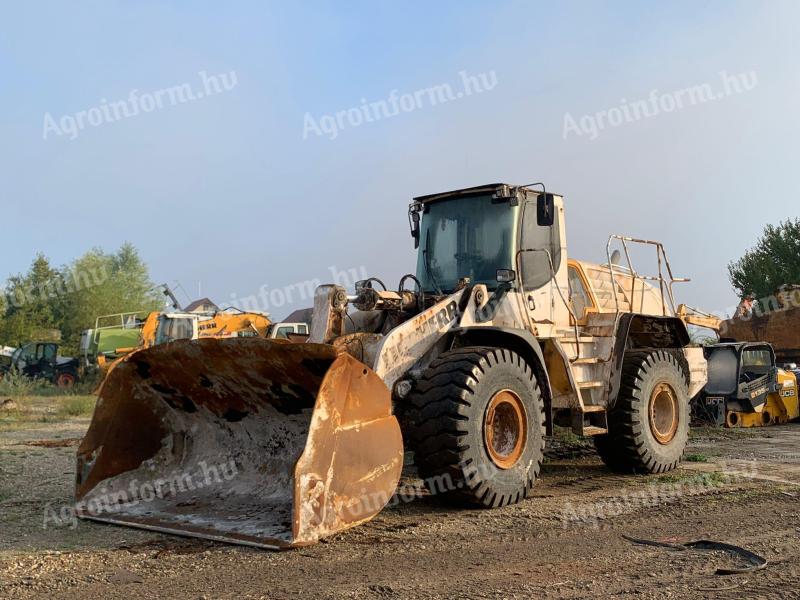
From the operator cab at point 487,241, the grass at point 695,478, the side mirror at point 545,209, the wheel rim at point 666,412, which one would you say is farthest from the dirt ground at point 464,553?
the side mirror at point 545,209

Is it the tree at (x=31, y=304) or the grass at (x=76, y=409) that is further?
the tree at (x=31, y=304)

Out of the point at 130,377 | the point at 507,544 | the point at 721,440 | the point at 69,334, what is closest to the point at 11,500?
the point at 130,377

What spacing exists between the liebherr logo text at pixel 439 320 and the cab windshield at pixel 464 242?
729 mm

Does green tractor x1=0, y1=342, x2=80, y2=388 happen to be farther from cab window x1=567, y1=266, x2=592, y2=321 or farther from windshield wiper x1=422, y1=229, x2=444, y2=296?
cab window x1=567, y1=266, x2=592, y2=321

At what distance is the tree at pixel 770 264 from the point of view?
32438mm

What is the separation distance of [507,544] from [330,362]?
1748mm

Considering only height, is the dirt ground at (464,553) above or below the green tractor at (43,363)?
below

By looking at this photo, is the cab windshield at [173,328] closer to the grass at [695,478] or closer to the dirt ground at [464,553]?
the dirt ground at [464,553]

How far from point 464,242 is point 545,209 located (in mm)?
947

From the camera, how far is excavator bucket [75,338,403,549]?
199 inches

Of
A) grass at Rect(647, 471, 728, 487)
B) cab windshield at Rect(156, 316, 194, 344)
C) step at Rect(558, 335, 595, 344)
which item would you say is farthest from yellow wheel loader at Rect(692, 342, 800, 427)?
cab windshield at Rect(156, 316, 194, 344)

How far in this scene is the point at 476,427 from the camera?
19.7ft

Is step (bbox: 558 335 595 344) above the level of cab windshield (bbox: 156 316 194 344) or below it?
below

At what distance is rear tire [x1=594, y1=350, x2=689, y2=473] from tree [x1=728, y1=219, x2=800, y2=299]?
26.3m
